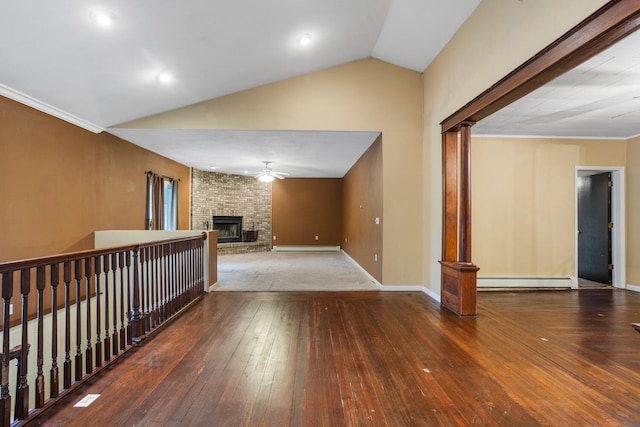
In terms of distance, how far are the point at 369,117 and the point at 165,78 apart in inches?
112

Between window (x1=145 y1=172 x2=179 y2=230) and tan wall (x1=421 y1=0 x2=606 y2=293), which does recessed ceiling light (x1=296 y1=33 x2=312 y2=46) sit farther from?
window (x1=145 y1=172 x2=179 y2=230)

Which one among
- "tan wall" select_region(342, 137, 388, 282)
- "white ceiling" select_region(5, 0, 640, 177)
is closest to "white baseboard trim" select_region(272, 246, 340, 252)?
"tan wall" select_region(342, 137, 388, 282)

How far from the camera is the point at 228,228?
33.0 feet

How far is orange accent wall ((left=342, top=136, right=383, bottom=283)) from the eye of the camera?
518cm

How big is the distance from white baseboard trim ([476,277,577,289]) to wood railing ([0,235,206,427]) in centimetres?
438

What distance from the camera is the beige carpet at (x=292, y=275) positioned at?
502 cm

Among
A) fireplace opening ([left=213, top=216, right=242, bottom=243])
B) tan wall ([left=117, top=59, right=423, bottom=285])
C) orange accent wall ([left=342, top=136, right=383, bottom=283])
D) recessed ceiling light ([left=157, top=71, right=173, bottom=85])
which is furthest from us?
fireplace opening ([left=213, top=216, right=242, bottom=243])

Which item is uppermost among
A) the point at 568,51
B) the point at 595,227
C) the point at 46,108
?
the point at 46,108

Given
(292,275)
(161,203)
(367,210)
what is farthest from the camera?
(161,203)

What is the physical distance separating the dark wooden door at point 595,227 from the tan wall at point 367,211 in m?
3.83

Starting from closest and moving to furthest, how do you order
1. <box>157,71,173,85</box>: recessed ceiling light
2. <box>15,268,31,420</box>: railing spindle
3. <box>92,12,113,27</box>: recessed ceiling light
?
1. <box>15,268,31,420</box>: railing spindle
2. <box>92,12,113,27</box>: recessed ceiling light
3. <box>157,71,173,85</box>: recessed ceiling light

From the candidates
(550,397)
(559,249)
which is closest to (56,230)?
(550,397)

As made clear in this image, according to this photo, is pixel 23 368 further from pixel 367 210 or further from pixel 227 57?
pixel 367 210

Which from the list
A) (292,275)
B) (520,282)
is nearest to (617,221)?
(520,282)
